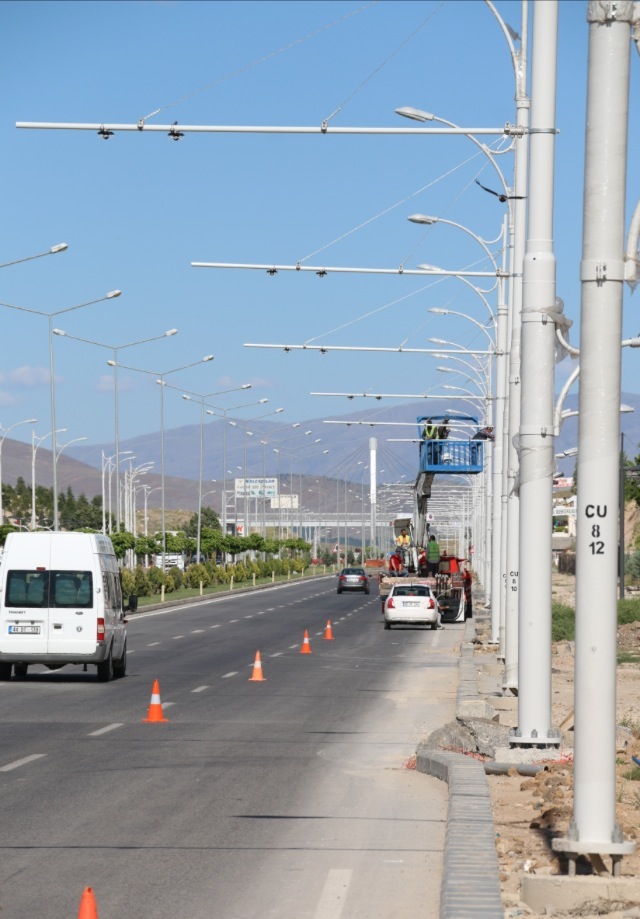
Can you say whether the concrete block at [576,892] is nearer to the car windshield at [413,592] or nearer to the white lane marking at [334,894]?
the white lane marking at [334,894]

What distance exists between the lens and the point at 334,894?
997cm

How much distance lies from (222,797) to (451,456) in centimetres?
4144

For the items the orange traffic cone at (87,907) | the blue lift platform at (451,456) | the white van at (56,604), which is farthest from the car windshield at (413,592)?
the orange traffic cone at (87,907)

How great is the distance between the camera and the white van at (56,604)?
2780 cm

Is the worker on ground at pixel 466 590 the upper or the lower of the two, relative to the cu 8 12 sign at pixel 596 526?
lower

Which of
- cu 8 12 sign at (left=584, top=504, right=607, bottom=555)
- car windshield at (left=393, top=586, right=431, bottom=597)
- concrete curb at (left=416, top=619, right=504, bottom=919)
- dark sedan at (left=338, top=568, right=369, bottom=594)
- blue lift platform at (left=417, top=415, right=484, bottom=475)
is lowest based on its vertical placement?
dark sedan at (left=338, top=568, right=369, bottom=594)

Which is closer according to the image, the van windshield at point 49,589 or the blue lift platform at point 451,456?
the van windshield at point 49,589

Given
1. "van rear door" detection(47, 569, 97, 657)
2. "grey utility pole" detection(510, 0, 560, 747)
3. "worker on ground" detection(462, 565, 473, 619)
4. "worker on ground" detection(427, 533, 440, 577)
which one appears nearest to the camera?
"grey utility pole" detection(510, 0, 560, 747)

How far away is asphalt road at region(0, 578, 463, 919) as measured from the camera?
9984 mm

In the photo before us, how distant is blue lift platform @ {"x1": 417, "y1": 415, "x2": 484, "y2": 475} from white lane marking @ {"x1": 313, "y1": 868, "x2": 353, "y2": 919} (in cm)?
4206

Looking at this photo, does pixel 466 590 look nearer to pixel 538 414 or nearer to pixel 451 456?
pixel 451 456

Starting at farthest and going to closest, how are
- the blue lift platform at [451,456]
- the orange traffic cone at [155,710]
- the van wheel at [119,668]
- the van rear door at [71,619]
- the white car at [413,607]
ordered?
1. the white car at [413,607]
2. the blue lift platform at [451,456]
3. the van wheel at [119,668]
4. the van rear door at [71,619]
5. the orange traffic cone at [155,710]

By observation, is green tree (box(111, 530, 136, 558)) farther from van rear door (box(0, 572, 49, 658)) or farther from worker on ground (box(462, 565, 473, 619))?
van rear door (box(0, 572, 49, 658))

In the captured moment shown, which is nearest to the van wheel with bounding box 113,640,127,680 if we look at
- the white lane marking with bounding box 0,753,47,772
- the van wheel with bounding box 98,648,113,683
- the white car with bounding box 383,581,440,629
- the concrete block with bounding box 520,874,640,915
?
the van wheel with bounding box 98,648,113,683
